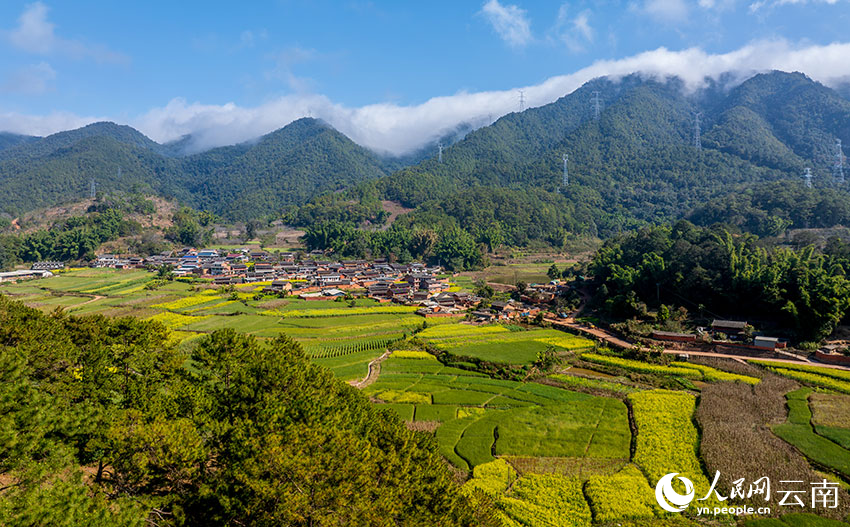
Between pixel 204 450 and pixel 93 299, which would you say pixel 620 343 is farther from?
pixel 93 299

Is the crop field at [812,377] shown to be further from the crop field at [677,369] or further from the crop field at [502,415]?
the crop field at [502,415]

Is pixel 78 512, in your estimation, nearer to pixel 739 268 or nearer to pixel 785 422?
pixel 785 422

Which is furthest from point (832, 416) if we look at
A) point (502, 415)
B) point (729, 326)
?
point (502, 415)

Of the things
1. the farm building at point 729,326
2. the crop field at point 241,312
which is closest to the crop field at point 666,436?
the farm building at point 729,326

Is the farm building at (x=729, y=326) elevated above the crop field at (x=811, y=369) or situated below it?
above

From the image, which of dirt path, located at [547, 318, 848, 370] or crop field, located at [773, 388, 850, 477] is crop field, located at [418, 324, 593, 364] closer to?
dirt path, located at [547, 318, 848, 370]

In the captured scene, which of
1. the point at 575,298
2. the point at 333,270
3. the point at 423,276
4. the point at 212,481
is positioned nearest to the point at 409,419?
the point at 212,481
